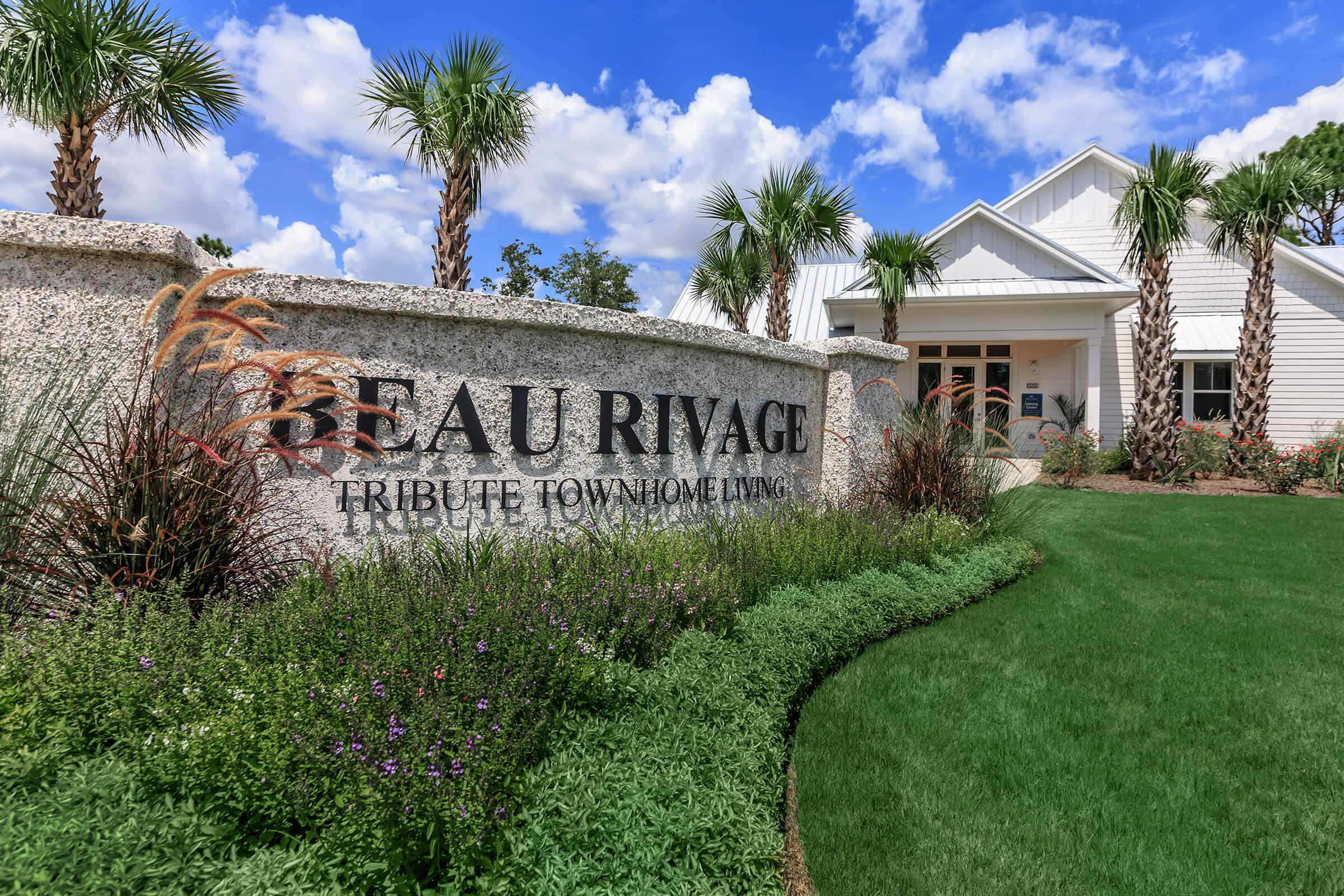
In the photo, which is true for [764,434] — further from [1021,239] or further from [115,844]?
[1021,239]

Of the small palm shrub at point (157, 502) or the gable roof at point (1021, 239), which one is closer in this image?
the small palm shrub at point (157, 502)

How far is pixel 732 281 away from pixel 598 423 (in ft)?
46.5

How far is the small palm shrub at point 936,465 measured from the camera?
7.29 meters

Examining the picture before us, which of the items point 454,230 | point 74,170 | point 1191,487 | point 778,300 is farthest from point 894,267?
point 74,170

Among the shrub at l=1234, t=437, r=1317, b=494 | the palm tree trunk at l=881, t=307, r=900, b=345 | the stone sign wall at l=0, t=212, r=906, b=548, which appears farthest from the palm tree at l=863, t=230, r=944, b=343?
the stone sign wall at l=0, t=212, r=906, b=548

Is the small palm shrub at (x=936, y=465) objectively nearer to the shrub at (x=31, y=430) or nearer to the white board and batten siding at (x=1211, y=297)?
the shrub at (x=31, y=430)

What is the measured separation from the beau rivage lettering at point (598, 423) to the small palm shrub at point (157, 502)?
627 mm

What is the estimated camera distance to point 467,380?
15.6 ft

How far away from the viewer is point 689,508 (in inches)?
230

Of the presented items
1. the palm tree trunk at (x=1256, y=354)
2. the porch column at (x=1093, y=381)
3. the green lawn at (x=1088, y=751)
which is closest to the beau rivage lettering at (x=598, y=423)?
the green lawn at (x=1088, y=751)

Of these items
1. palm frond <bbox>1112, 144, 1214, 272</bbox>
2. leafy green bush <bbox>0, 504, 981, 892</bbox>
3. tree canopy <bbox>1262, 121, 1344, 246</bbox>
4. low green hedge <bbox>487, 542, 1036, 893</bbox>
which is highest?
tree canopy <bbox>1262, 121, 1344, 246</bbox>

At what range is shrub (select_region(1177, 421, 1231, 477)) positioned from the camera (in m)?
14.7

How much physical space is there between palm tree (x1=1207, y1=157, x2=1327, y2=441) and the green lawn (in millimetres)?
11557

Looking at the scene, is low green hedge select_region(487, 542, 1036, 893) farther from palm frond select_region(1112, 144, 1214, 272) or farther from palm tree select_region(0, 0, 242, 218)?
palm frond select_region(1112, 144, 1214, 272)
